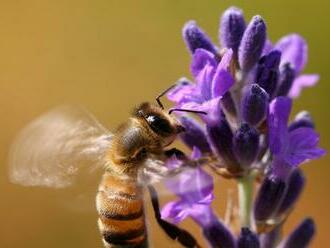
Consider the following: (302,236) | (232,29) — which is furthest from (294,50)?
(302,236)

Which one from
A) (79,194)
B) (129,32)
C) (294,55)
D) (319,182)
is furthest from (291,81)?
(129,32)

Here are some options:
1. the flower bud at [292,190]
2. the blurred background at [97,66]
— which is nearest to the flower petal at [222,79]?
the flower bud at [292,190]

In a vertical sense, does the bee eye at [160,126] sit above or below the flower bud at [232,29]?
below

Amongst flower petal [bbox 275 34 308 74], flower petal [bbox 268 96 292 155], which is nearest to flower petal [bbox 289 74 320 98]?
flower petal [bbox 275 34 308 74]

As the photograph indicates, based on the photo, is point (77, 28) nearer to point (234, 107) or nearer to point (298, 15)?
point (298, 15)

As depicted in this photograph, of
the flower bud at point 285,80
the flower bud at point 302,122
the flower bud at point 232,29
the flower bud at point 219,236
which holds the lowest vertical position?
the flower bud at point 219,236

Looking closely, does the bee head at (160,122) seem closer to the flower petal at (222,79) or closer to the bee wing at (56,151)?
the flower petal at (222,79)
